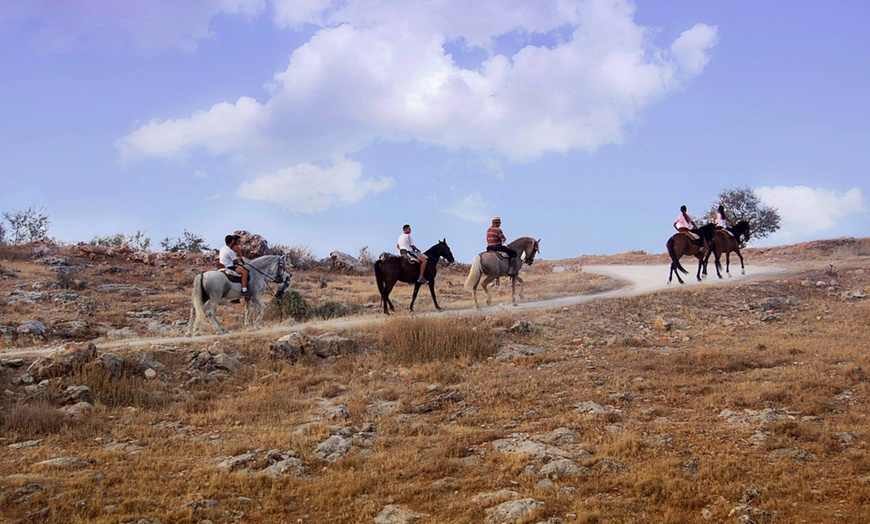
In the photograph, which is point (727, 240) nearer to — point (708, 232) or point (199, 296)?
point (708, 232)

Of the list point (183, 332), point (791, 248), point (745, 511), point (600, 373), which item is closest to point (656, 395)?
point (600, 373)

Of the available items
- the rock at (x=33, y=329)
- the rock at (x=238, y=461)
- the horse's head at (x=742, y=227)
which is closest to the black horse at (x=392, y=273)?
the rock at (x=33, y=329)

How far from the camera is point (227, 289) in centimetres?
1756

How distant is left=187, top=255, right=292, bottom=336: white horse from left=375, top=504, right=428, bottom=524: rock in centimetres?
1077

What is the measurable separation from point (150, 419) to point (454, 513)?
6678 millimetres

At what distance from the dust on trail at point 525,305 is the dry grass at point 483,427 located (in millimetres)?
957

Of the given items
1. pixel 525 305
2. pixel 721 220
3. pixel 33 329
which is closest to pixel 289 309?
pixel 33 329

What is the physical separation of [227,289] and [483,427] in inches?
383

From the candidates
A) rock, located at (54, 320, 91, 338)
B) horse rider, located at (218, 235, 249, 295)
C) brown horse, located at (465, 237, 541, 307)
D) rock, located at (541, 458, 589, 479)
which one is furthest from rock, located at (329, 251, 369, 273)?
rock, located at (541, 458, 589, 479)

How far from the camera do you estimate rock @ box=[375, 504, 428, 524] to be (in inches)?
293

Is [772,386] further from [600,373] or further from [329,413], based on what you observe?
[329,413]

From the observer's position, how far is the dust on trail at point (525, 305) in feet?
51.8

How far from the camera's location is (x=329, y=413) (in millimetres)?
11578

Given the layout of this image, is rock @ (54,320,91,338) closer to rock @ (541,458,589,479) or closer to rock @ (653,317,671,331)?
rock @ (541,458,589,479)
